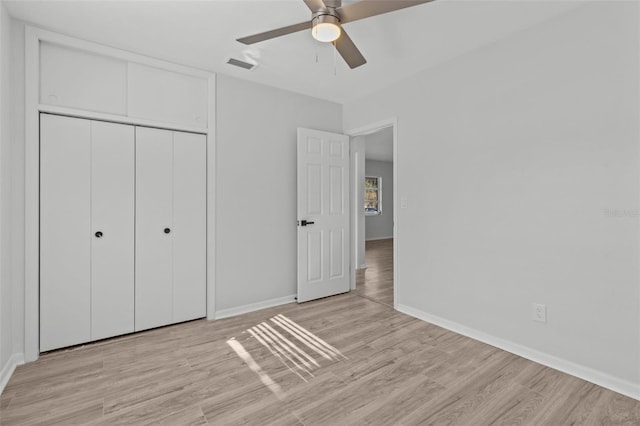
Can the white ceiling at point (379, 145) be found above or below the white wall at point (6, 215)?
above

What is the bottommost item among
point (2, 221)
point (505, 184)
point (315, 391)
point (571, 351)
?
point (315, 391)

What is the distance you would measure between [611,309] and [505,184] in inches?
42.2

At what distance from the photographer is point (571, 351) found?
6.93ft

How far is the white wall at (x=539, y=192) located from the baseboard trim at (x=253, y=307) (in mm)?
1446

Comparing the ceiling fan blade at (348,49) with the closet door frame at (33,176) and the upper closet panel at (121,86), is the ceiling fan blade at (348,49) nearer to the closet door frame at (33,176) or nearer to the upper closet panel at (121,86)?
the upper closet panel at (121,86)

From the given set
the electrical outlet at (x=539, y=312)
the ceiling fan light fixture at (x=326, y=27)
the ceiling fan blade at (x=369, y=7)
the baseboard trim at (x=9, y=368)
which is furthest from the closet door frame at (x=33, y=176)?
the electrical outlet at (x=539, y=312)

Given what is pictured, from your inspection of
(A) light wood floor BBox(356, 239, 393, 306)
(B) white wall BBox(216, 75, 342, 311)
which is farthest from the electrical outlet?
(B) white wall BBox(216, 75, 342, 311)

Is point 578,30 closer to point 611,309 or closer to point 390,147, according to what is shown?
point 611,309

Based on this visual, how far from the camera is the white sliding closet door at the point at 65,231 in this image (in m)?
2.38

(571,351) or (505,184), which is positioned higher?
(505,184)

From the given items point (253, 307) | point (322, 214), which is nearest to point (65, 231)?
point (253, 307)

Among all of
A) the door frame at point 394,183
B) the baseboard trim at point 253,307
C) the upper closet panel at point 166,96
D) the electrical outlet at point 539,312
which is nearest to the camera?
the electrical outlet at point 539,312

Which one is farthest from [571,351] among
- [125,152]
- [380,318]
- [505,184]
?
[125,152]

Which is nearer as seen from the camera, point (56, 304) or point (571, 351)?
point (571, 351)
